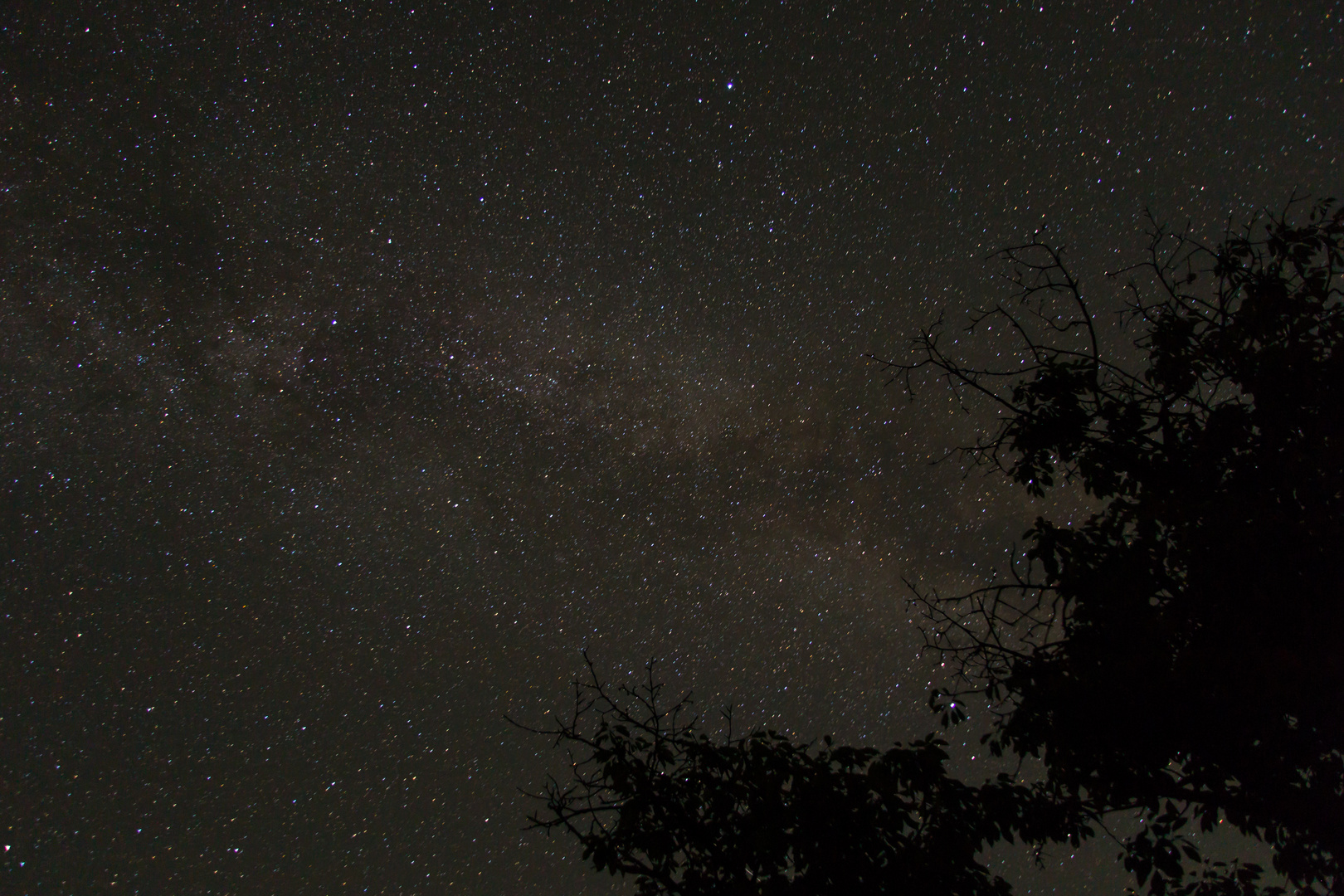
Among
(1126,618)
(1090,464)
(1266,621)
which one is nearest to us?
(1266,621)

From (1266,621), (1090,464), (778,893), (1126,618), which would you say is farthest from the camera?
(1090,464)

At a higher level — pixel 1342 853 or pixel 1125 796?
pixel 1125 796

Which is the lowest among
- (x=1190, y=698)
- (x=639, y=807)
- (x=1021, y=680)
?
(x=639, y=807)

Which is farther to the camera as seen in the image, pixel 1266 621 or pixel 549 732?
pixel 549 732

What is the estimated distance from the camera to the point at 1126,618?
14.9 ft

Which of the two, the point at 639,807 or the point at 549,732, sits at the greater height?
the point at 549,732

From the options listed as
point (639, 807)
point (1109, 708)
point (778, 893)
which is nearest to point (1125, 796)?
point (1109, 708)

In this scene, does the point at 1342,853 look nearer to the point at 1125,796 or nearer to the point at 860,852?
the point at 1125,796

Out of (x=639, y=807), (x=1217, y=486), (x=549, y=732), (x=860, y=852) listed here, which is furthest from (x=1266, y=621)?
(x=549, y=732)

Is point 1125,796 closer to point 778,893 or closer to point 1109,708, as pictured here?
point 1109,708

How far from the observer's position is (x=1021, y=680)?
482 cm

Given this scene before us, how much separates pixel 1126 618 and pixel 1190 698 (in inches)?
20.2

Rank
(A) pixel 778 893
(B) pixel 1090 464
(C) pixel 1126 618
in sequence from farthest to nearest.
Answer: (B) pixel 1090 464 < (C) pixel 1126 618 < (A) pixel 778 893

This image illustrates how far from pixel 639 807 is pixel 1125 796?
2.85 meters
